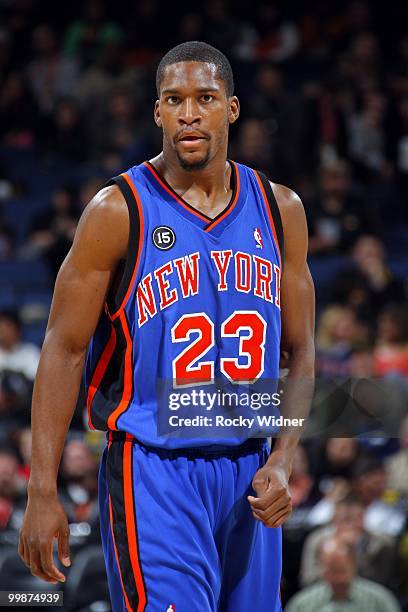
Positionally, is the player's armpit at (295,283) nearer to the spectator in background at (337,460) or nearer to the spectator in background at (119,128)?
the spectator in background at (337,460)

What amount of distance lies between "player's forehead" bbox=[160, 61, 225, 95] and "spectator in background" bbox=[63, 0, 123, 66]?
8.90m

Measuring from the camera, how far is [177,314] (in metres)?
3.45

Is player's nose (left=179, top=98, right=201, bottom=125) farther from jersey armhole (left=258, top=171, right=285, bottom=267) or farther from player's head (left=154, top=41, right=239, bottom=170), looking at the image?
jersey armhole (left=258, top=171, right=285, bottom=267)

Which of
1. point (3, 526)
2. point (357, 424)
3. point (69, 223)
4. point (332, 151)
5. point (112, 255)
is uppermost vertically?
point (332, 151)

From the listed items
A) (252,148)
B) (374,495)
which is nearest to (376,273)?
(252,148)

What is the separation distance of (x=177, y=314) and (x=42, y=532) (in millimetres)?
735

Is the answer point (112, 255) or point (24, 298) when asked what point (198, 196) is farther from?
point (24, 298)

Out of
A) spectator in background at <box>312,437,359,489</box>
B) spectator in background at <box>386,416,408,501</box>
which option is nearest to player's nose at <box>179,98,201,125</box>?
spectator in background at <box>386,416,408,501</box>

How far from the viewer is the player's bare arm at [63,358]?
3350 mm

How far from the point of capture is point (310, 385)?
3.73m

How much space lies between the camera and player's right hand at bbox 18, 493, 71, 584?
3334mm

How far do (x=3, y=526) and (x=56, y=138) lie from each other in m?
5.64

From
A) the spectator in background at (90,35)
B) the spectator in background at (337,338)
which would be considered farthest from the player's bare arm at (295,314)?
the spectator in background at (90,35)

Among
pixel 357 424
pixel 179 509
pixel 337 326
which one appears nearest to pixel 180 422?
pixel 179 509
